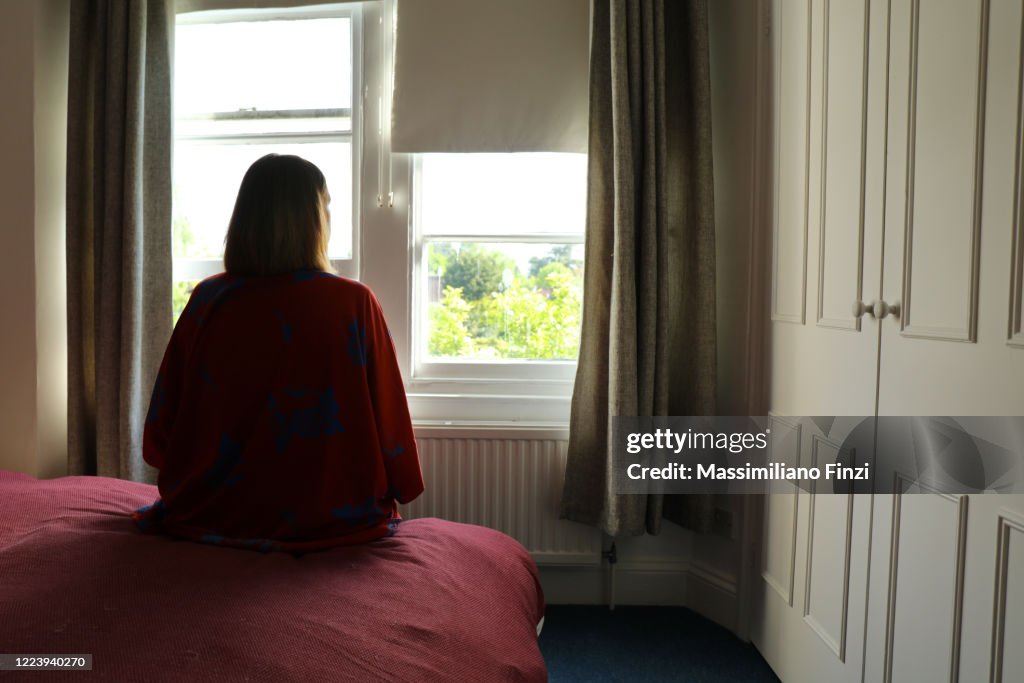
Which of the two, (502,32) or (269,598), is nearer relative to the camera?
(269,598)

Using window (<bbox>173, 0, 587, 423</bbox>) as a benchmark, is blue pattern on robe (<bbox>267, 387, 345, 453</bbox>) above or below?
below

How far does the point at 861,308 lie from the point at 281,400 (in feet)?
4.19

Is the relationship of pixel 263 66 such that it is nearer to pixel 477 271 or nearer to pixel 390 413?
pixel 477 271

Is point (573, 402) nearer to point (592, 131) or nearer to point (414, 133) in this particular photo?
point (592, 131)

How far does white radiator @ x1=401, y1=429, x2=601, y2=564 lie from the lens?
2.27 metres

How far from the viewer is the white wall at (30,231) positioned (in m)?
2.24

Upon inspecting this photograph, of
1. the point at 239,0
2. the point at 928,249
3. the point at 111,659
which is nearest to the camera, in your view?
the point at 111,659

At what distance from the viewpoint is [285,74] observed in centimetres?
244

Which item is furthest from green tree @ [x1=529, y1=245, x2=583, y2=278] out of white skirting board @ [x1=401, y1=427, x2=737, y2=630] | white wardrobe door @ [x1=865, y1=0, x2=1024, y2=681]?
white wardrobe door @ [x1=865, y1=0, x2=1024, y2=681]

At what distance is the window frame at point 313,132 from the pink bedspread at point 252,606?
3.92 feet

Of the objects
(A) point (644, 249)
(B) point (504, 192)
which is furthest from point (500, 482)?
(B) point (504, 192)

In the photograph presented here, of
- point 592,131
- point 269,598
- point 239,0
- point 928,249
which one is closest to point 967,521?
point 928,249

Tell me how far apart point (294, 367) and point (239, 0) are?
173 cm

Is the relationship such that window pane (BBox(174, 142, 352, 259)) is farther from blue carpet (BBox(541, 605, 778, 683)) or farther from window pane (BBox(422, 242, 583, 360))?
blue carpet (BBox(541, 605, 778, 683))
